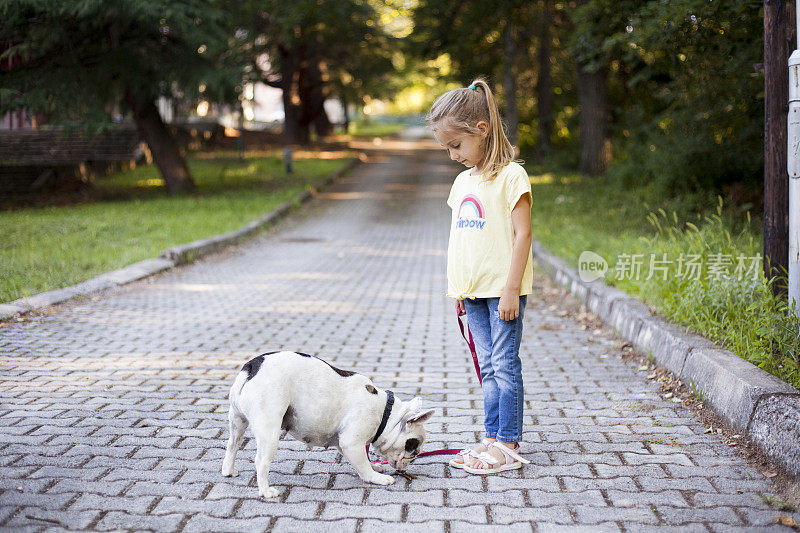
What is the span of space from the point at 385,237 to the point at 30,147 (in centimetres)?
1439

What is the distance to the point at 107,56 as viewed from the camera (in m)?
18.4

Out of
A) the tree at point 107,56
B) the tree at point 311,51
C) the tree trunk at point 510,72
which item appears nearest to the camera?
the tree at point 107,56

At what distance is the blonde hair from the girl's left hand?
612mm

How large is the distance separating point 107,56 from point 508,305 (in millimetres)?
17495

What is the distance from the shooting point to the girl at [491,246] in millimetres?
3717

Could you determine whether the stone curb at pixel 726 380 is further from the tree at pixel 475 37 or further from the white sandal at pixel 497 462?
the tree at pixel 475 37

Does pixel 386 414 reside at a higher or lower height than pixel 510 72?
lower

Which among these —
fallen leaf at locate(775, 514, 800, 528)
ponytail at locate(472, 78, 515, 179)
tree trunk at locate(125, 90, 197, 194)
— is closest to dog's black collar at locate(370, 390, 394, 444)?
ponytail at locate(472, 78, 515, 179)

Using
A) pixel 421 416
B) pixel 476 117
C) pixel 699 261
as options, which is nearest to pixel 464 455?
pixel 421 416

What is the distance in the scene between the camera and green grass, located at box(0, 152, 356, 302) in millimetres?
10109

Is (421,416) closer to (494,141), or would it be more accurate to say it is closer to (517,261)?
(517,261)

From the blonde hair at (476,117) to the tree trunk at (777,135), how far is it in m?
2.92

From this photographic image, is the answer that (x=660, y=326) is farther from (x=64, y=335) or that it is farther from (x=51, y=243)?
(x=51, y=243)

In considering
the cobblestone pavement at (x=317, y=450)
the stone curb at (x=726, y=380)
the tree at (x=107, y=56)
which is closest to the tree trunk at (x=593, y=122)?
the tree at (x=107, y=56)
